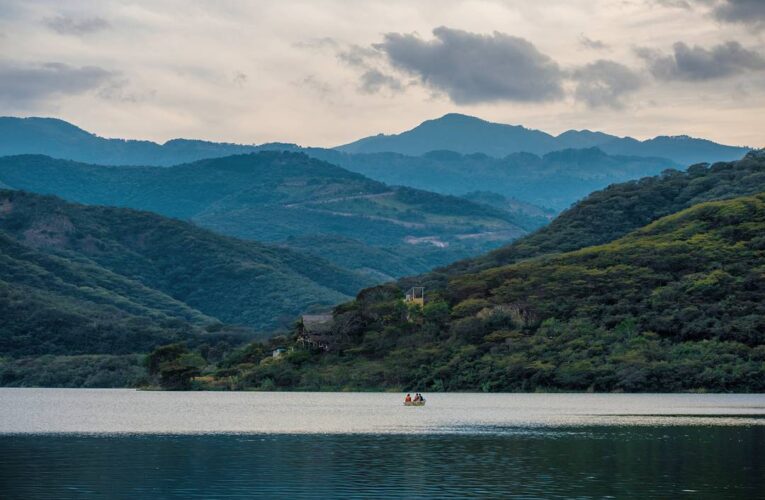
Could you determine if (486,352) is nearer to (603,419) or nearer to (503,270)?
(503,270)

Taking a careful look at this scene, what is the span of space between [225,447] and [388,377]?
80.4 meters

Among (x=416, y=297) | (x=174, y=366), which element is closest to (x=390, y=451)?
(x=416, y=297)

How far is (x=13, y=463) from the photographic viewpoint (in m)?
60.1

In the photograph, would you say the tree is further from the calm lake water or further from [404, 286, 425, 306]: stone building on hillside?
the calm lake water

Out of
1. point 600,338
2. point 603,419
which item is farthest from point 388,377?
point 603,419

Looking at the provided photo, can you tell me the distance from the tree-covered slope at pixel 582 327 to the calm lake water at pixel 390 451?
18.7 meters

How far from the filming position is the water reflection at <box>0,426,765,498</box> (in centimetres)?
5016

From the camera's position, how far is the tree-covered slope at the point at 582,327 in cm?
13450

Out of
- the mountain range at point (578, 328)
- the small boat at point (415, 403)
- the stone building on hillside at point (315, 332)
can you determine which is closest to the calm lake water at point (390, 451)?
the small boat at point (415, 403)

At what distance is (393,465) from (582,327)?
88135mm

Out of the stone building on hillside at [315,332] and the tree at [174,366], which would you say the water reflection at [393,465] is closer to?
the stone building on hillside at [315,332]

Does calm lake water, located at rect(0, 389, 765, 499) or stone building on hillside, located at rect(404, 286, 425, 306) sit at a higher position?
stone building on hillside, located at rect(404, 286, 425, 306)

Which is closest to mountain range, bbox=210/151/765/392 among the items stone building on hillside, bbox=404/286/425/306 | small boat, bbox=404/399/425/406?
stone building on hillside, bbox=404/286/425/306

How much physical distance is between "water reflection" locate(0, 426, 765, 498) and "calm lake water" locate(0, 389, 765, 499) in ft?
0.31
